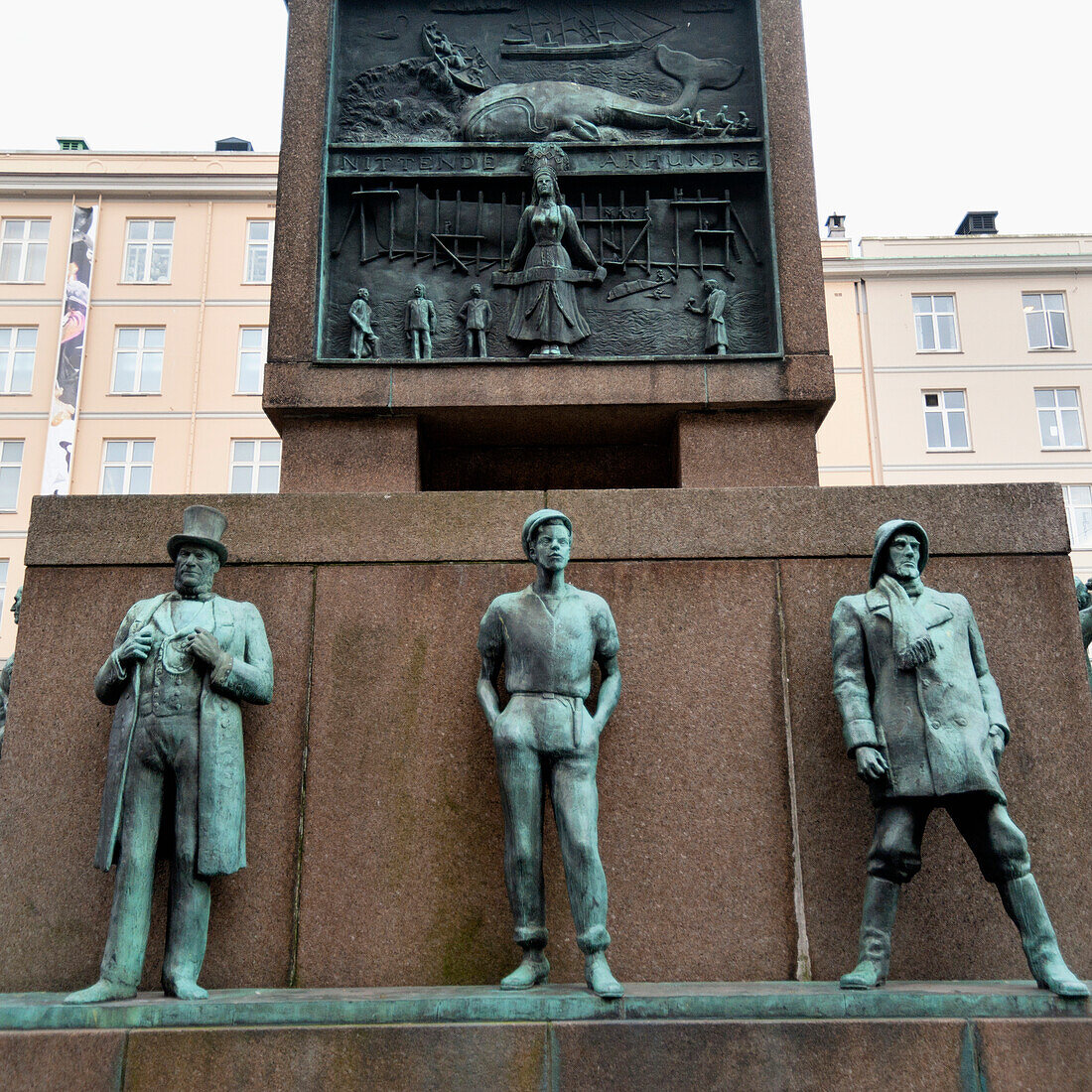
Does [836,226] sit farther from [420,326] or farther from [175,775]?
[175,775]

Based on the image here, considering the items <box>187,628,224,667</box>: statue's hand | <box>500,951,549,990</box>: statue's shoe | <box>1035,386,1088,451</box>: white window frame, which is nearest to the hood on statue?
<box>500,951,549,990</box>: statue's shoe

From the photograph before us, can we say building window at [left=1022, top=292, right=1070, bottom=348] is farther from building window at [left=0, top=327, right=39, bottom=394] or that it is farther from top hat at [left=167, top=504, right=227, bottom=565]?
top hat at [left=167, top=504, right=227, bottom=565]

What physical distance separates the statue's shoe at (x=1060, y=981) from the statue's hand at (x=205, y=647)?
4.87 m

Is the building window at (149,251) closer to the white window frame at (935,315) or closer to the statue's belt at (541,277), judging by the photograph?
the white window frame at (935,315)

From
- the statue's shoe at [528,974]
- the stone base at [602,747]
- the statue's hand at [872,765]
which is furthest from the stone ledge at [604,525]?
the statue's shoe at [528,974]

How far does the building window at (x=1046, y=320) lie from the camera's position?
4100 cm

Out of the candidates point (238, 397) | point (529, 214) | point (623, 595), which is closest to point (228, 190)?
point (238, 397)

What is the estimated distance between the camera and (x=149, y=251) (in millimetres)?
40562

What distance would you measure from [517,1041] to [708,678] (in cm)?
269

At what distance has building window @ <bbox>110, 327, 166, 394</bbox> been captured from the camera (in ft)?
129

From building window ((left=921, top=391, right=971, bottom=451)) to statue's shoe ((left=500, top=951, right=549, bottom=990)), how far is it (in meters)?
35.3

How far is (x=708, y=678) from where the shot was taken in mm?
7879

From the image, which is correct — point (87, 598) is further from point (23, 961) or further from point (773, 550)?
point (773, 550)

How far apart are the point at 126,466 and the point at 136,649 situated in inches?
1322
